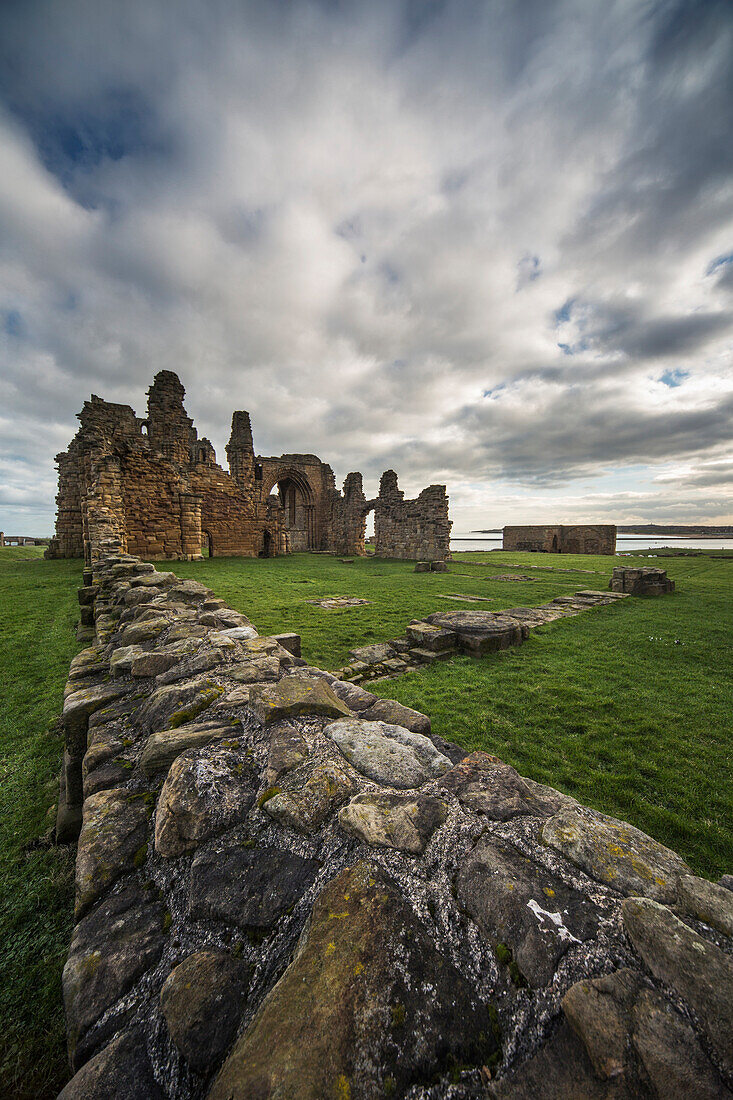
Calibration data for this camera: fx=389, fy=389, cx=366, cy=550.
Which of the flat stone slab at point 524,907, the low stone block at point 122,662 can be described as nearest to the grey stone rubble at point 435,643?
the low stone block at point 122,662

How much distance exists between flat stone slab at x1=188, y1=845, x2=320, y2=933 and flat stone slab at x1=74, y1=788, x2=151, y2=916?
0.36m

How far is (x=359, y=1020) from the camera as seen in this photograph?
0.93m

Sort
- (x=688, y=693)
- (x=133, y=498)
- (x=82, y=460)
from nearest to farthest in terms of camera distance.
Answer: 1. (x=688, y=693)
2. (x=133, y=498)
3. (x=82, y=460)

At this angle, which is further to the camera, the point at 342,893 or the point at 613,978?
the point at 342,893

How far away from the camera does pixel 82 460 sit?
17297 mm

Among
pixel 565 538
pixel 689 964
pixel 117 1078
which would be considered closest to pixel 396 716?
pixel 689 964

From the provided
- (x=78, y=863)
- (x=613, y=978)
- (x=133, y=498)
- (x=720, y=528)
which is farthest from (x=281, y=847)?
(x=720, y=528)

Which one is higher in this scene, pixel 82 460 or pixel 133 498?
pixel 82 460

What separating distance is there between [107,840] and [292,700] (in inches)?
40.2

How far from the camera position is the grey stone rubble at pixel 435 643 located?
5.72 metres

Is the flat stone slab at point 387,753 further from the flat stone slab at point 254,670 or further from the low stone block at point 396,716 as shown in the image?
the flat stone slab at point 254,670

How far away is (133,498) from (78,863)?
Result: 680 inches

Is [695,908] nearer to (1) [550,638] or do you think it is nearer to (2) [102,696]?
(2) [102,696]

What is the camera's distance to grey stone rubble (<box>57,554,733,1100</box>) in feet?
2.81
